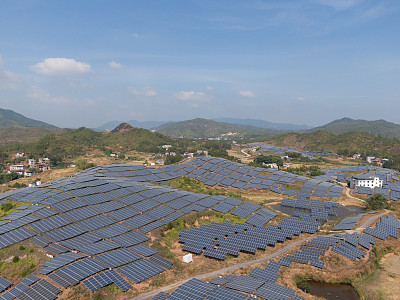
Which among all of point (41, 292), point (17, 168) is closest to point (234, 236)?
point (41, 292)

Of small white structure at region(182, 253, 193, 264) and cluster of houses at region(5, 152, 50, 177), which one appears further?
cluster of houses at region(5, 152, 50, 177)

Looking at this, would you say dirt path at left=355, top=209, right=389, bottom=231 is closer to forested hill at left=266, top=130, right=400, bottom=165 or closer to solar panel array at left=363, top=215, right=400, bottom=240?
solar panel array at left=363, top=215, right=400, bottom=240

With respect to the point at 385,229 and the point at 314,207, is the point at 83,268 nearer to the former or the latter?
the point at 385,229

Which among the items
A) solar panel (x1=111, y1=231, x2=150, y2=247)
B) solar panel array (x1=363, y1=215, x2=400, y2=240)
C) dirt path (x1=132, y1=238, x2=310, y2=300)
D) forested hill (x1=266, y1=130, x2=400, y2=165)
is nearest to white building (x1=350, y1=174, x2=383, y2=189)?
solar panel array (x1=363, y1=215, x2=400, y2=240)

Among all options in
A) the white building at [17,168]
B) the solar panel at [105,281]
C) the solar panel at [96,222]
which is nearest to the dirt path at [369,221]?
the solar panel at [105,281]

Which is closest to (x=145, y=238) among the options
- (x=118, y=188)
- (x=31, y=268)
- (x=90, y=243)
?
(x=90, y=243)
